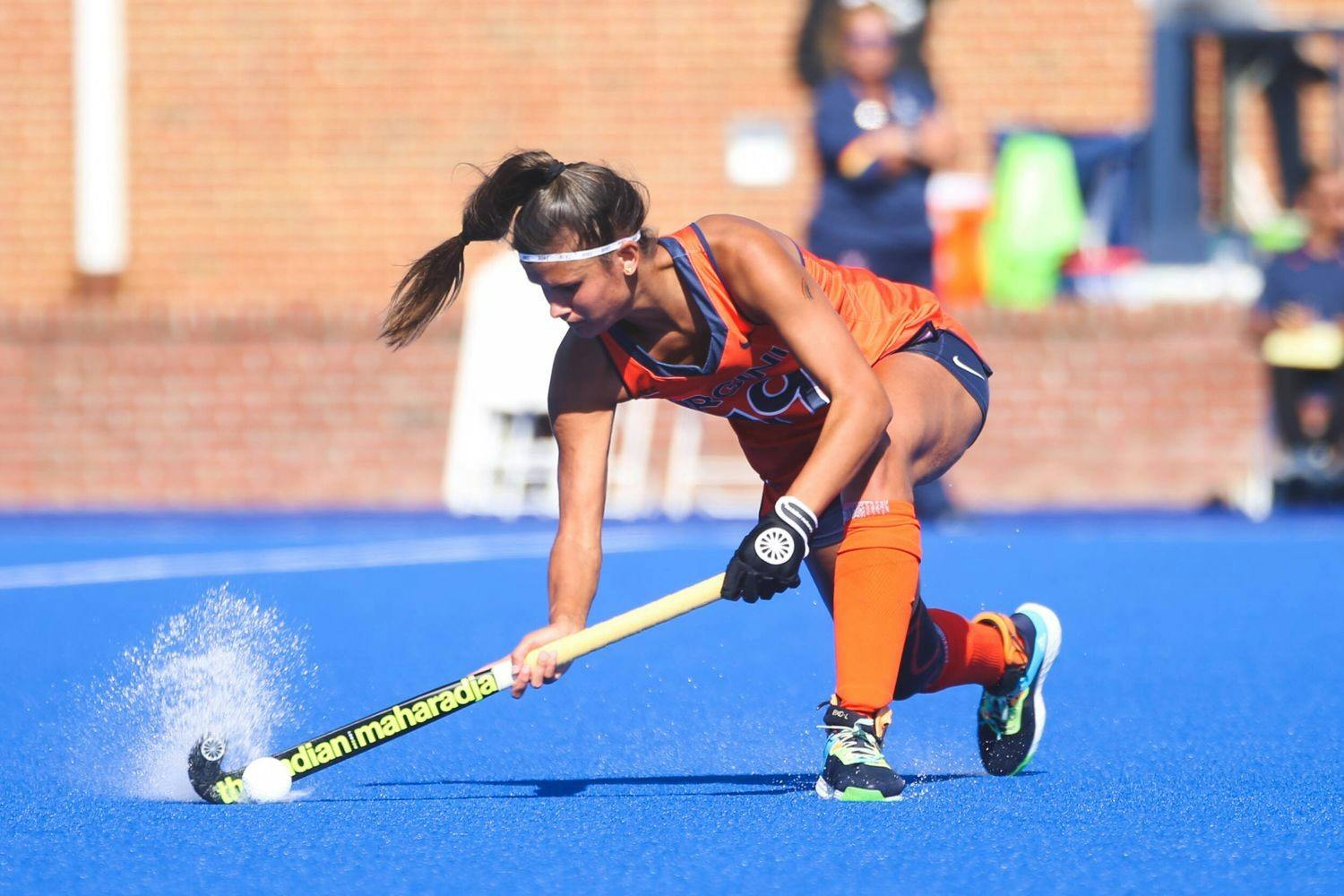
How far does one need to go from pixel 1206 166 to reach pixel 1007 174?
4.48 feet

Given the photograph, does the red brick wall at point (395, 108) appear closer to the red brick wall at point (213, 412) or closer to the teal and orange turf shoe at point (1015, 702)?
the red brick wall at point (213, 412)

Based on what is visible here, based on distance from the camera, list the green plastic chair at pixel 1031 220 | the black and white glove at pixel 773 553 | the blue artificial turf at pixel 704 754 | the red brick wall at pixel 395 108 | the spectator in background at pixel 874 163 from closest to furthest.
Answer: the blue artificial turf at pixel 704 754 < the black and white glove at pixel 773 553 < the spectator in background at pixel 874 163 < the green plastic chair at pixel 1031 220 < the red brick wall at pixel 395 108

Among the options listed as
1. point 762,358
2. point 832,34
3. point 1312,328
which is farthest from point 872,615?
point 832,34

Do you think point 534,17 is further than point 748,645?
Yes

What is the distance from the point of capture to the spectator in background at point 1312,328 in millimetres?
10289

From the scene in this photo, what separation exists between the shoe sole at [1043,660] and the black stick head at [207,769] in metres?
1.64

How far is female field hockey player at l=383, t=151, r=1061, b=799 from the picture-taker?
157 inches

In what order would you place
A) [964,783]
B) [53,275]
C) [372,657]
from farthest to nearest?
[53,275] → [372,657] → [964,783]

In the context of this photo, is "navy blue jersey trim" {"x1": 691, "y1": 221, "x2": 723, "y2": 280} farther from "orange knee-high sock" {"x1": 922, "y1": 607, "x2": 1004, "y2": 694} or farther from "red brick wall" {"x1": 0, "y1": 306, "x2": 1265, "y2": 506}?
"red brick wall" {"x1": 0, "y1": 306, "x2": 1265, "y2": 506}

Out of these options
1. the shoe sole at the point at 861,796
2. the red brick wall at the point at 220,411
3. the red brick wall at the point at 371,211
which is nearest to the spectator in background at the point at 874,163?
the red brick wall at the point at 371,211

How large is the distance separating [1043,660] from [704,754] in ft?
2.59

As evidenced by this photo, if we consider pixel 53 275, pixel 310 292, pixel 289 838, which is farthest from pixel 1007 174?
pixel 289 838

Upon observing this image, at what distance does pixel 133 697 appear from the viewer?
16.9ft

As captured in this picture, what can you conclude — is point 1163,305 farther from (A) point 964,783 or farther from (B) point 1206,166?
(A) point 964,783
